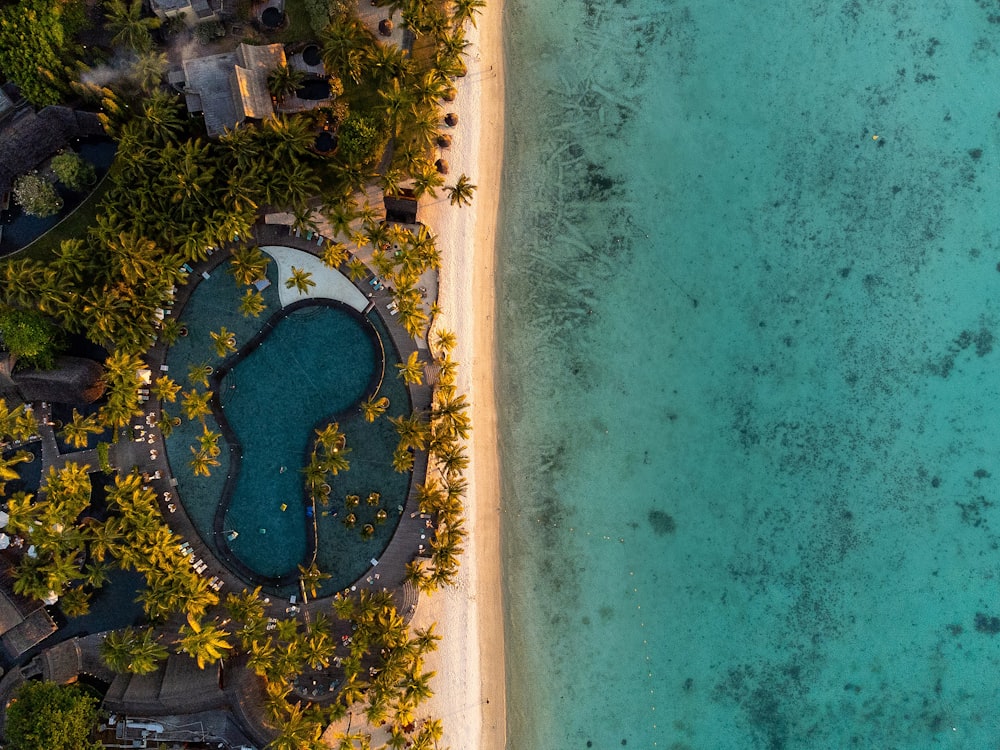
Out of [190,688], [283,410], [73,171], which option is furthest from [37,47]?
[190,688]

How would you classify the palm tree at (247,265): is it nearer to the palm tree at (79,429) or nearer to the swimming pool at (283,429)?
the swimming pool at (283,429)

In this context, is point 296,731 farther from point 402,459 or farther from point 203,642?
point 402,459

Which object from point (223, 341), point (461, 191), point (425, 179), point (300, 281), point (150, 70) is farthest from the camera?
point (461, 191)

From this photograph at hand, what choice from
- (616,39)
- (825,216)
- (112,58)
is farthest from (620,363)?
(112,58)

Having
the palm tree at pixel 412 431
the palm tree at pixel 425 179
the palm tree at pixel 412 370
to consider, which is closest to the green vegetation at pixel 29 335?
the palm tree at pixel 412 370

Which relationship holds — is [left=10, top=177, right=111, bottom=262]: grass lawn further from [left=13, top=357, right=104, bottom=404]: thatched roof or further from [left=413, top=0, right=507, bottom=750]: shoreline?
[left=413, top=0, right=507, bottom=750]: shoreline

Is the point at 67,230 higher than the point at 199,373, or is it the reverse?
the point at 67,230

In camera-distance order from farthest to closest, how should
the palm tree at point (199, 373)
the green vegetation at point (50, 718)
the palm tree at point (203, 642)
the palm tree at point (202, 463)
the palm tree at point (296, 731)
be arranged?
1. the palm tree at point (199, 373)
2. the palm tree at point (202, 463)
3. the palm tree at point (203, 642)
4. the palm tree at point (296, 731)
5. the green vegetation at point (50, 718)
